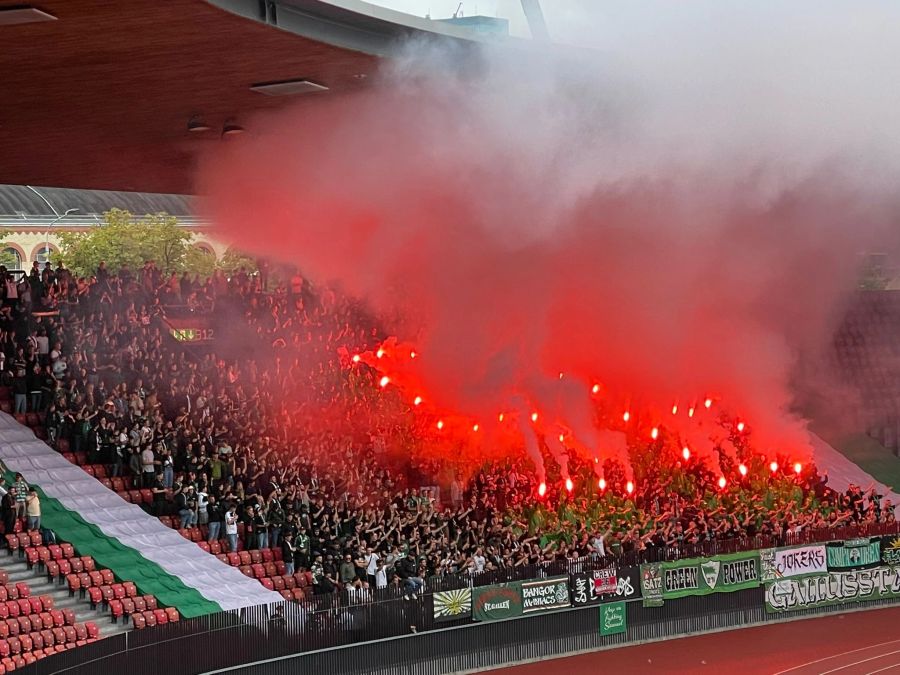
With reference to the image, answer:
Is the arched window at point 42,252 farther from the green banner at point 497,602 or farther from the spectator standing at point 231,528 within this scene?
the green banner at point 497,602

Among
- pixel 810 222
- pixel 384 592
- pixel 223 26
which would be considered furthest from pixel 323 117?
pixel 810 222

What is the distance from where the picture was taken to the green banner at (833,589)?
29422 millimetres

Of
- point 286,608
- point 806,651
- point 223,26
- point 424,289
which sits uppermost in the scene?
point 223,26

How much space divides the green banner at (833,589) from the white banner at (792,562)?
16cm

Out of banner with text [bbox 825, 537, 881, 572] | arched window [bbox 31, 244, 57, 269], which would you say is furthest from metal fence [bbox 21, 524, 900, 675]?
arched window [bbox 31, 244, 57, 269]

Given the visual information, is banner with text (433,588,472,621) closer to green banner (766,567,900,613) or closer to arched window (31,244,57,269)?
green banner (766,567,900,613)

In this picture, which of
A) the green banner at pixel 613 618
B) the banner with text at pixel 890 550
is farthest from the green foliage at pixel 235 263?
the green banner at pixel 613 618

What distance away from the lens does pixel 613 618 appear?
26.9m

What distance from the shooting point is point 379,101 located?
2458 centimetres

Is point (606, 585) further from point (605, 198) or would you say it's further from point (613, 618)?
point (605, 198)

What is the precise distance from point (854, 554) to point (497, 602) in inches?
368

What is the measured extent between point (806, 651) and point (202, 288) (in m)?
14.7

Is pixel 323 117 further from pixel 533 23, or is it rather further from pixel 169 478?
pixel 169 478

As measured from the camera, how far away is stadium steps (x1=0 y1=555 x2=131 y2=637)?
2175 centimetres
